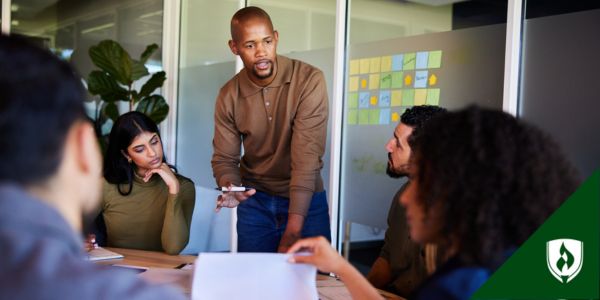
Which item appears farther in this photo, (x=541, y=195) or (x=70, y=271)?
(x=541, y=195)

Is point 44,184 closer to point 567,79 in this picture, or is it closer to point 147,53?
point 567,79

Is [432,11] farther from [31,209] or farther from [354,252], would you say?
[31,209]

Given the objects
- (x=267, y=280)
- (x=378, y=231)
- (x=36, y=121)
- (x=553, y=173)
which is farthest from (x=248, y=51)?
(x=36, y=121)

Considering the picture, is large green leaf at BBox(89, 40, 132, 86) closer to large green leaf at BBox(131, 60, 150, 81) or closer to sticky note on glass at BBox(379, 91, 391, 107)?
large green leaf at BBox(131, 60, 150, 81)

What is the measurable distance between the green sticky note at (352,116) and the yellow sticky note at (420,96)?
1.62 feet

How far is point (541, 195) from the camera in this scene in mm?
1041

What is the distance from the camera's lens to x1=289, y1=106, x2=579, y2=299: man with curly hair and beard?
1.01 m

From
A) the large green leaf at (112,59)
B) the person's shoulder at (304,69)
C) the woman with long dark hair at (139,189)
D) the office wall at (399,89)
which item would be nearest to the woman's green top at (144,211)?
the woman with long dark hair at (139,189)

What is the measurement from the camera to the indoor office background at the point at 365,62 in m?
2.48

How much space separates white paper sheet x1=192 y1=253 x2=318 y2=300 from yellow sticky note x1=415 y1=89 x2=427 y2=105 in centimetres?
174

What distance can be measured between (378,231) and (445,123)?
7.41 ft

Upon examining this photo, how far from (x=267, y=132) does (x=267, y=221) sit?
0.41 m

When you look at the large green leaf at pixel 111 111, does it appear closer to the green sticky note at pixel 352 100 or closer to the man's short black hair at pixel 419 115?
the green sticky note at pixel 352 100

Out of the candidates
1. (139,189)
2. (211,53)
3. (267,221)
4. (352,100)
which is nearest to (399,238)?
(267,221)
